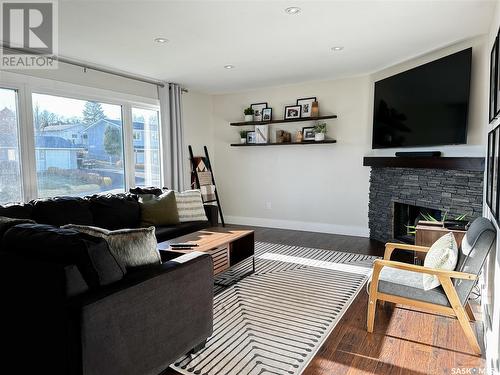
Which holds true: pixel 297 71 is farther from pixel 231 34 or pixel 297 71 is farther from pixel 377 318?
pixel 377 318

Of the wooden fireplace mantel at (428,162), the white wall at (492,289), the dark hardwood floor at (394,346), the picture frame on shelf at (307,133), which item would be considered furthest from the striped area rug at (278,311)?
the picture frame on shelf at (307,133)

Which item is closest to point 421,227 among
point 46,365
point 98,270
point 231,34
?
point 231,34

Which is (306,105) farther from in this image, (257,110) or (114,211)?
(114,211)

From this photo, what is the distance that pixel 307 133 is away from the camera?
17.9 ft

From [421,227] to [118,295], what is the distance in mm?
2689

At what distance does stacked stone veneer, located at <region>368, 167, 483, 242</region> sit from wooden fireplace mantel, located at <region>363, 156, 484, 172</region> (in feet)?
0.30

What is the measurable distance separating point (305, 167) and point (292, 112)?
3.02 ft

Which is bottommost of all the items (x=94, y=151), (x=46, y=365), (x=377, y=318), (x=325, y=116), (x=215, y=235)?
(x=377, y=318)

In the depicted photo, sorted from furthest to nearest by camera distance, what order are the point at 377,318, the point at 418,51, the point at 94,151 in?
the point at 94,151, the point at 418,51, the point at 377,318

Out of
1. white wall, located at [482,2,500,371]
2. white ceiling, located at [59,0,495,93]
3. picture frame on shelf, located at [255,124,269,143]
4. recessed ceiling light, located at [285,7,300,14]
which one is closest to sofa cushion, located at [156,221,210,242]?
white ceiling, located at [59,0,495,93]

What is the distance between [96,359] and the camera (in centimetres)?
153

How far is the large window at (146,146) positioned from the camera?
16.6ft

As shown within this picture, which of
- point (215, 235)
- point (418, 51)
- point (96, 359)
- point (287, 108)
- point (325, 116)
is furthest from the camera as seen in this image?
point (287, 108)

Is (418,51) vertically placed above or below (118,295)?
above
